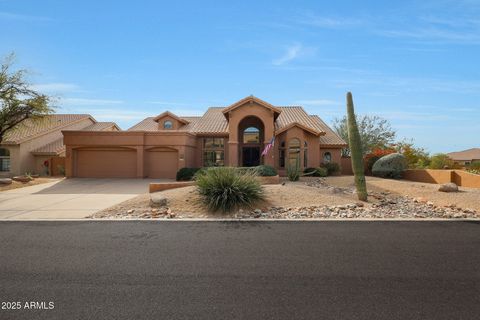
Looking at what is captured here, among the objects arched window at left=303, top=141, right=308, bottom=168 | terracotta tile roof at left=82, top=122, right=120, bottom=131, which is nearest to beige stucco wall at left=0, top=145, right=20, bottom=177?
terracotta tile roof at left=82, top=122, right=120, bottom=131

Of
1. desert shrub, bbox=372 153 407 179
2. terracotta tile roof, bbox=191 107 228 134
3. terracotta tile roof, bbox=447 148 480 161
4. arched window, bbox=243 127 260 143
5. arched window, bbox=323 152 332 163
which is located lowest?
desert shrub, bbox=372 153 407 179

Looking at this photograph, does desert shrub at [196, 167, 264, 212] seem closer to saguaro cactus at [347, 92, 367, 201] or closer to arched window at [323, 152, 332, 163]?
saguaro cactus at [347, 92, 367, 201]

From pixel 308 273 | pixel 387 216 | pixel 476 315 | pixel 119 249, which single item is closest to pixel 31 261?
pixel 119 249

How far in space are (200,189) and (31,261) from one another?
596 cm

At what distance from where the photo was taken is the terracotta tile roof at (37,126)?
2558cm

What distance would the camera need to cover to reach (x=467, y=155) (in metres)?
A: 52.7

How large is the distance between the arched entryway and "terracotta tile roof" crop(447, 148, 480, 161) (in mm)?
45790

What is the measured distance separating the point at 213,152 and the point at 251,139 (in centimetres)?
375

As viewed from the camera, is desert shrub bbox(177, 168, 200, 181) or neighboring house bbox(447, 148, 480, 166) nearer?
desert shrub bbox(177, 168, 200, 181)

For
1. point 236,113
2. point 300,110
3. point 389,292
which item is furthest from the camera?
point 300,110

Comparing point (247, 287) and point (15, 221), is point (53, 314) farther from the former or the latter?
point (15, 221)

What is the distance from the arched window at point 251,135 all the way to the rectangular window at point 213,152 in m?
2.20

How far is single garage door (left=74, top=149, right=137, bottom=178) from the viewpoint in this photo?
922 inches

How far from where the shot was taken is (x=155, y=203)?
34.4 feet
